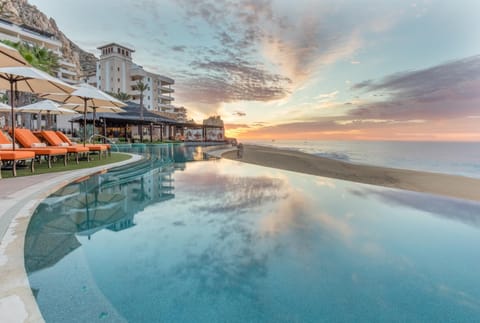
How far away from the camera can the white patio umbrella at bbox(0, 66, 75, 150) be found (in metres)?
5.89

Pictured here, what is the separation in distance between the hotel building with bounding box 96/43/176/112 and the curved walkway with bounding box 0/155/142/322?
149 feet

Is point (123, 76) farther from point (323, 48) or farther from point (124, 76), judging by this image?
point (323, 48)

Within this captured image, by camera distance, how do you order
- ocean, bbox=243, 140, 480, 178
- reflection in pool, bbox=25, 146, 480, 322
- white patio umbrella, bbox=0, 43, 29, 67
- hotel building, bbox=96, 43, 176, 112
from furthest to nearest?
1. hotel building, bbox=96, 43, 176, 112
2. ocean, bbox=243, 140, 480, 178
3. white patio umbrella, bbox=0, 43, 29, 67
4. reflection in pool, bbox=25, 146, 480, 322

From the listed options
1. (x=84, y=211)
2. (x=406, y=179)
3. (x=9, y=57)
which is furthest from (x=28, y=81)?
(x=406, y=179)

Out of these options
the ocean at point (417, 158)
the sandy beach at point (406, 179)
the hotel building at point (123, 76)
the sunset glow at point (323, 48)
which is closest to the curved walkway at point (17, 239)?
the sandy beach at point (406, 179)

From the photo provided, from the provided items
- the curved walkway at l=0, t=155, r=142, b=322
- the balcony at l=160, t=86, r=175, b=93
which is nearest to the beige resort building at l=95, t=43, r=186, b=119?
the balcony at l=160, t=86, r=175, b=93

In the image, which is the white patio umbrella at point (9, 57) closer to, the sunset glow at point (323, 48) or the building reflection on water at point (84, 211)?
the building reflection on water at point (84, 211)

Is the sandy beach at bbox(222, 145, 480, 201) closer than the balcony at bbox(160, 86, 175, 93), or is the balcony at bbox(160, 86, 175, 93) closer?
the sandy beach at bbox(222, 145, 480, 201)

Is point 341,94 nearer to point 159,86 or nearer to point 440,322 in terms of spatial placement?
point 440,322

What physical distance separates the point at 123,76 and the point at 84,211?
51401 millimetres

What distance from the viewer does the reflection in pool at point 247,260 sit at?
1.79 metres

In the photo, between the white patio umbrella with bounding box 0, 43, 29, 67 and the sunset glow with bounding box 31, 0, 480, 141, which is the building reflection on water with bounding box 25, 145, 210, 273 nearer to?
the white patio umbrella with bounding box 0, 43, 29, 67

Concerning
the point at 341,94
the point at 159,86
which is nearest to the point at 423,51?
the point at 341,94

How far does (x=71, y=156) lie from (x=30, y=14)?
299ft
